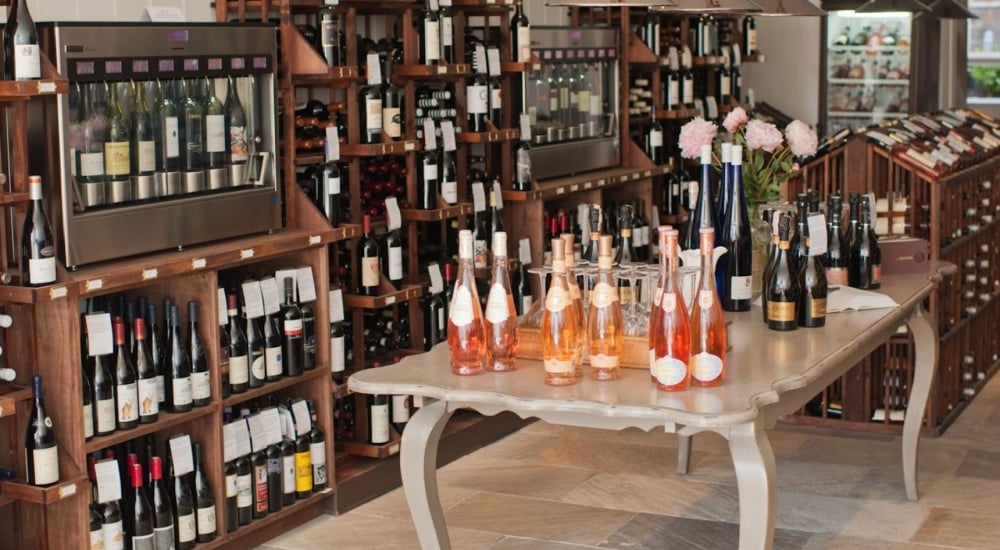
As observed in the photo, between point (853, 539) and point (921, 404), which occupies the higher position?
point (921, 404)

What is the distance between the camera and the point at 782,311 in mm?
4000

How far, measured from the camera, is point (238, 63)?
4.48 metres

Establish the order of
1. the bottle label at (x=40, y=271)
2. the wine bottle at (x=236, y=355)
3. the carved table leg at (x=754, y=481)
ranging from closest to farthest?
the carved table leg at (x=754, y=481) → the bottle label at (x=40, y=271) → the wine bottle at (x=236, y=355)

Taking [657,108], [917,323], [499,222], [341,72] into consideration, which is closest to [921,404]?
[917,323]

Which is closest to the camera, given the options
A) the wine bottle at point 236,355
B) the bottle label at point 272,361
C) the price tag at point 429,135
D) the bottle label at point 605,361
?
the bottle label at point 605,361

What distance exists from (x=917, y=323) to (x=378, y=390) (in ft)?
7.61

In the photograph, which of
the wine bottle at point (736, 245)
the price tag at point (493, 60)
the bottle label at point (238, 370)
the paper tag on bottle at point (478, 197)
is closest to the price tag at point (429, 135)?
the paper tag on bottle at point (478, 197)

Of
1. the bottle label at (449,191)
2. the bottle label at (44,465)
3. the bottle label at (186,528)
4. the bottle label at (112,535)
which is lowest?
the bottle label at (186,528)

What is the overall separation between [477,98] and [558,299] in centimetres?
256

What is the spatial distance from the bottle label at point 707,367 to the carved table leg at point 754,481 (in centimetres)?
17

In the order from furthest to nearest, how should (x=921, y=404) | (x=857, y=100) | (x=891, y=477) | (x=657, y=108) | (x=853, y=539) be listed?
1. (x=857, y=100)
2. (x=657, y=108)
3. (x=891, y=477)
4. (x=921, y=404)
5. (x=853, y=539)

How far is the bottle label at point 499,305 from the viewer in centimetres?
347

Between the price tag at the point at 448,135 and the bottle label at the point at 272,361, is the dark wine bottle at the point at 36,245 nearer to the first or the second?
the bottle label at the point at 272,361

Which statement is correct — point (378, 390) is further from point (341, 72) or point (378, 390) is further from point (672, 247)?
point (341, 72)
